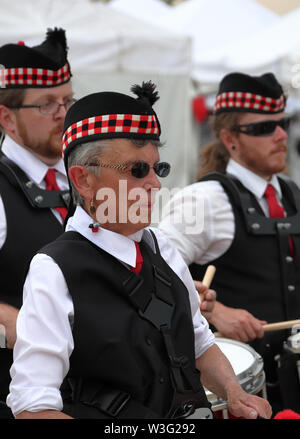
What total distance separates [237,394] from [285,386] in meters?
1.05

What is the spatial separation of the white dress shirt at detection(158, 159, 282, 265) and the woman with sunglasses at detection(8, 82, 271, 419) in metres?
1.35

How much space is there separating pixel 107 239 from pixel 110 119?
1.12 ft

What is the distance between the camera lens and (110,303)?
5.76 feet

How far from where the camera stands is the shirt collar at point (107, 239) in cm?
184

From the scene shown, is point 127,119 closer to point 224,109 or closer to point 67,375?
point 67,375

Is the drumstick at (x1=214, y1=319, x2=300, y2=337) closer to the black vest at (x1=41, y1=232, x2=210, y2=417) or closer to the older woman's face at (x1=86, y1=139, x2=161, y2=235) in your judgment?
the black vest at (x1=41, y1=232, x2=210, y2=417)

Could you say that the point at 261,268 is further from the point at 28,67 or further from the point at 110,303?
the point at 110,303

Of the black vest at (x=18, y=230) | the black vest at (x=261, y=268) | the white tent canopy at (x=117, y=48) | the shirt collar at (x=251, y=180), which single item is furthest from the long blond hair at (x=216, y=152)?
the white tent canopy at (x=117, y=48)

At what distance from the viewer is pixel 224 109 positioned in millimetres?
3682

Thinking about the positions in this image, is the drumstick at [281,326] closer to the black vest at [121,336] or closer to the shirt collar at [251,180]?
the shirt collar at [251,180]

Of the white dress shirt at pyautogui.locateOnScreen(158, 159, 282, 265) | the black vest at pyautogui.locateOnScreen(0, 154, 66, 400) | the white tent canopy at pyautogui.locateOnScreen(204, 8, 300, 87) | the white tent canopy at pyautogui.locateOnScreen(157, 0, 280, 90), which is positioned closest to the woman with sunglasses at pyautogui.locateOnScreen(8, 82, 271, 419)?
the black vest at pyautogui.locateOnScreen(0, 154, 66, 400)

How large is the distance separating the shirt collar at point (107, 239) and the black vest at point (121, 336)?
0.06ft

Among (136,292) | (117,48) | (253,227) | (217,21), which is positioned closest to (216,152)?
(253,227)

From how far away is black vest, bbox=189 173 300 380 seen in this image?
334cm
